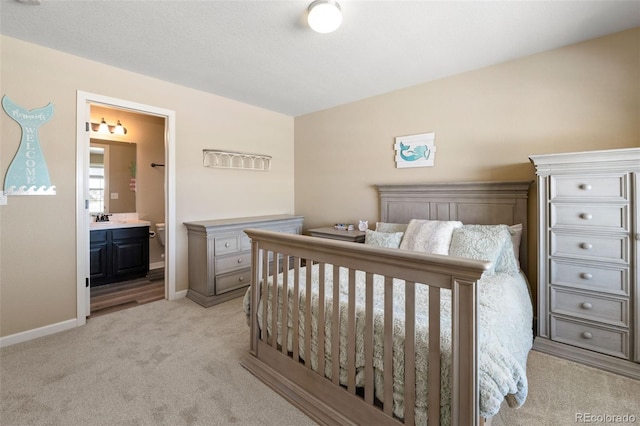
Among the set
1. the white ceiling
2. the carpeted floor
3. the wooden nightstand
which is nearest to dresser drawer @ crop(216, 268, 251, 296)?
the carpeted floor

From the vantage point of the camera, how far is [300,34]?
222 cm

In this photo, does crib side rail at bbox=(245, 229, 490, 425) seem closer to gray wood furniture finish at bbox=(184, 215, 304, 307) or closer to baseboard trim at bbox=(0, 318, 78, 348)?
gray wood furniture finish at bbox=(184, 215, 304, 307)

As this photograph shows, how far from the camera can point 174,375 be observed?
6.27 feet

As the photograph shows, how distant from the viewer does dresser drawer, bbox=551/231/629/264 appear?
1.93 meters

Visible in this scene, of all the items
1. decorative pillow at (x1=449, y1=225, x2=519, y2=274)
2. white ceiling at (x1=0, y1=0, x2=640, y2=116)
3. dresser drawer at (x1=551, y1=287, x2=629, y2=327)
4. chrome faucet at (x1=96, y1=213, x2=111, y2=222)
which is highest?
white ceiling at (x1=0, y1=0, x2=640, y2=116)

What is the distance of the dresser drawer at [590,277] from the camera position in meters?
1.93

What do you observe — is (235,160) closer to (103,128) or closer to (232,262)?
(232,262)

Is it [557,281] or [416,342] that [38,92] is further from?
[557,281]

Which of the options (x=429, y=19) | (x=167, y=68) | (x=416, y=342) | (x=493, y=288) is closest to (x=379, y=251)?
(x=416, y=342)

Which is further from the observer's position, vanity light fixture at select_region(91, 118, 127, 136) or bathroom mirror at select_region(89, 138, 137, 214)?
bathroom mirror at select_region(89, 138, 137, 214)

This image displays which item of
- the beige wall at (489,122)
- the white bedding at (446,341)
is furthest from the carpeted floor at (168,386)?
the beige wall at (489,122)

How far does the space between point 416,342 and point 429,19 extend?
209 cm

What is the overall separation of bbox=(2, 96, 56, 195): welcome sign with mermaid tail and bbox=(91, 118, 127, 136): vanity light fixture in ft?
6.32

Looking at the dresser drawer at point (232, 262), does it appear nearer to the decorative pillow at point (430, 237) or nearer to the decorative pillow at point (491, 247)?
the decorative pillow at point (430, 237)
